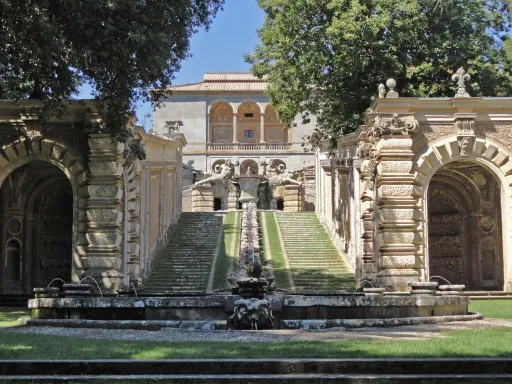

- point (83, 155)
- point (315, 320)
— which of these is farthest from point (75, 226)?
point (315, 320)

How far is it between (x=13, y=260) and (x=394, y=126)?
1420 centimetres

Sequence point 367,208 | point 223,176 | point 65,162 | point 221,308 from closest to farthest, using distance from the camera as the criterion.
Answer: point 221,308 → point 65,162 → point 367,208 → point 223,176

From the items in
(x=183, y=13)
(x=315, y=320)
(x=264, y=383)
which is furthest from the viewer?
(x=183, y=13)

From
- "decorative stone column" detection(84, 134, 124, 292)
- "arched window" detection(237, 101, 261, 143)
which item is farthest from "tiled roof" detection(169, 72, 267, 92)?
"decorative stone column" detection(84, 134, 124, 292)

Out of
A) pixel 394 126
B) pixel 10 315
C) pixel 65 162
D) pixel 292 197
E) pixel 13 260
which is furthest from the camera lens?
pixel 292 197

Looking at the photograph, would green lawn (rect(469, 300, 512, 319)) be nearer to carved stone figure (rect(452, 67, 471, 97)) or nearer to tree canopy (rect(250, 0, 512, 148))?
carved stone figure (rect(452, 67, 471, 97))

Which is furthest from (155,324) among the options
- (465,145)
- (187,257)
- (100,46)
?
(187,257)

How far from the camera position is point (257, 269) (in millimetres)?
16281

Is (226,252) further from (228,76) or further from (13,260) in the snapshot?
(228,76)

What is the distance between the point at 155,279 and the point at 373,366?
18.6m

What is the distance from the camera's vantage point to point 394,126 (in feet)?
74.7

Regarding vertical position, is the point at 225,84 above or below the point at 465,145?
above

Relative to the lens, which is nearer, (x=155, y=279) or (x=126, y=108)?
(x=126, y=108)

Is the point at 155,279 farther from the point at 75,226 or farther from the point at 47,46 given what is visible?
the point at 47,46
